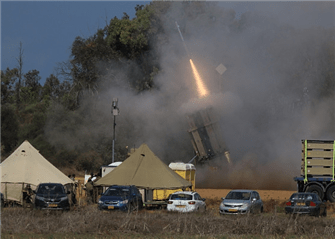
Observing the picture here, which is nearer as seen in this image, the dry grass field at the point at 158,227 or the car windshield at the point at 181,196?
the dry grass field at the point at 158,227

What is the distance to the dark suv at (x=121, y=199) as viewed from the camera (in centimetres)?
2492

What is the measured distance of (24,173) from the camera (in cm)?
2994

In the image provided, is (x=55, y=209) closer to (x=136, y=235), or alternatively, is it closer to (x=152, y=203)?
(x=152, y=203)

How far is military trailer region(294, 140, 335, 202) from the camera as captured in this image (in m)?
30.1

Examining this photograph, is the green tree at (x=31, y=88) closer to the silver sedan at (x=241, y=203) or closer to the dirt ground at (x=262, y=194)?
the dirt ground at (x=262, y=194)

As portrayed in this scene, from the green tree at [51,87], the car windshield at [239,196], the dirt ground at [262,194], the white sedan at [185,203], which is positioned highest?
the green tree at [51,87]

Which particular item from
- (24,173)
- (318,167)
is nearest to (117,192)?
(24,173)

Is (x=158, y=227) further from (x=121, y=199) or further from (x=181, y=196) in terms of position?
(x=181, y=196)

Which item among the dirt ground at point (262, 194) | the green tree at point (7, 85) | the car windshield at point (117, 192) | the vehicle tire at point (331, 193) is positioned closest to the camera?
the car windshield at point (117, 192)

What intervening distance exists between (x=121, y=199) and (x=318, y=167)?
12.1m

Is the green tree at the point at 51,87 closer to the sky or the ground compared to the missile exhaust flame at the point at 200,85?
closer to the sky

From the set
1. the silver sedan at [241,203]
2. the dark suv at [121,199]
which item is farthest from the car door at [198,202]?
the dark suv at [121,199]

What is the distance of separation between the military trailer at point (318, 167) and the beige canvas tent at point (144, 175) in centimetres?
683

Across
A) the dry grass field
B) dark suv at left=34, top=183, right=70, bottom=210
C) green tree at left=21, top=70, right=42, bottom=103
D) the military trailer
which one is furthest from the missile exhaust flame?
green tree at left=21, top=70, right=42, bottom=103
